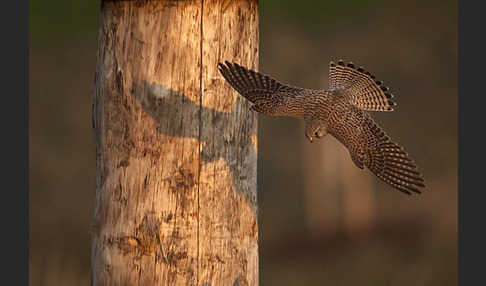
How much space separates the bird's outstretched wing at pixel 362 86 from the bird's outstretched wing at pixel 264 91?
434 mm

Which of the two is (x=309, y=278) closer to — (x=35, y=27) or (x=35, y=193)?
(x=35, y=193)

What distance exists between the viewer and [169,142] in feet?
13.0

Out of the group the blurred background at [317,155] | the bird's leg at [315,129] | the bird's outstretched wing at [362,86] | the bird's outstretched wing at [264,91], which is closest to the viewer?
the bird's outstretched wing at [264,91]

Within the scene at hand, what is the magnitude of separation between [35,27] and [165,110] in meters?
5.22

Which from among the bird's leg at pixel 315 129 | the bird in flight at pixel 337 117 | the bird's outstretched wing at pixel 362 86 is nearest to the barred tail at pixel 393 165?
the bird in flight at pixel 337 117

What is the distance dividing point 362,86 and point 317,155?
416 centimetres

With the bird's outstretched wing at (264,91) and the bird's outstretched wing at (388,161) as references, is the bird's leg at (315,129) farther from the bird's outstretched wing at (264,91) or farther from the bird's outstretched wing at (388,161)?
the bird's outstretched wing at (388,161)

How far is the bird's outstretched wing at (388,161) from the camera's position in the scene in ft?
13.2

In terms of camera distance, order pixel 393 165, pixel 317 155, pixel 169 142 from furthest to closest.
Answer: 1. pixel 317 155
2. pixel 393 165
3. pixel 169 142

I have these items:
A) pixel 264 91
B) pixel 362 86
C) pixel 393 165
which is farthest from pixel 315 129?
pixel 362 86

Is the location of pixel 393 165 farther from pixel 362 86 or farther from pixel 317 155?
pixel 317 155

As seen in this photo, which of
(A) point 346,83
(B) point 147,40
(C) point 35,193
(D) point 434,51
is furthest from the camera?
(D) point 434,51

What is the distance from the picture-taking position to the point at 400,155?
4066mm

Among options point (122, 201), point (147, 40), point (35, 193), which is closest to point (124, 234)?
point (122, 201)
